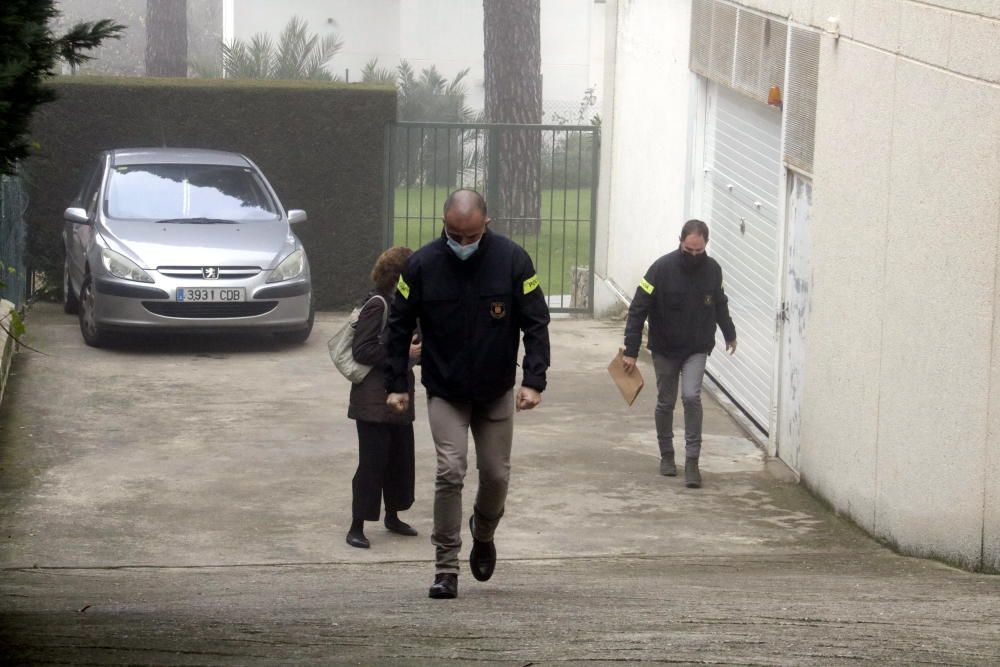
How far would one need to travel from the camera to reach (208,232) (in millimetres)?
14555

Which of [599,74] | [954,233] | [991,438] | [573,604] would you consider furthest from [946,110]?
[599,74]

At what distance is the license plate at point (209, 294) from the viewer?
13930 millimetres

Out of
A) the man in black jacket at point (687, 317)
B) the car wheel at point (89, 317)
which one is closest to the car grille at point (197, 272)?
the car wheel at point (89, 317)

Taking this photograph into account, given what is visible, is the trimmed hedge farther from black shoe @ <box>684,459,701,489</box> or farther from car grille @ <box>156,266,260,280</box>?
black shoe @ <box>684,459,701,489</box>

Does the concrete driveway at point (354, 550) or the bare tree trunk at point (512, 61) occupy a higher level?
the bare tree trunk at point (512, 61)

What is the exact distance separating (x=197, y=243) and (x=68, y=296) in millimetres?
2490

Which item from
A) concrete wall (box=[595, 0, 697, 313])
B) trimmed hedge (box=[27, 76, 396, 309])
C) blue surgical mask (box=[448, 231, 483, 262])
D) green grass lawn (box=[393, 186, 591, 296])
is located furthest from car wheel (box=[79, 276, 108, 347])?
blue surgical mask (box=[448, 231, 483, 262])

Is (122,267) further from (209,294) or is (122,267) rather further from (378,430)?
(378,430)

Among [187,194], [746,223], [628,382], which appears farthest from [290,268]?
[628,382]

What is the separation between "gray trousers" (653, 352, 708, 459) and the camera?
1026 cm

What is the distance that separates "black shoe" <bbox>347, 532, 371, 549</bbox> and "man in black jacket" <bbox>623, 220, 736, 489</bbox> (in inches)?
95.3

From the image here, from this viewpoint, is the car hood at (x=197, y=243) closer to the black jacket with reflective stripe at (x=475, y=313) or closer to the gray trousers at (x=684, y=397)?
the gray trousers at (x=684, y=397)

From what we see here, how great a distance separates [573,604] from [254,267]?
838 cm

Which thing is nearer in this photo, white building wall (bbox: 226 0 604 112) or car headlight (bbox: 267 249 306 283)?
Answer: car headlight (bbox: 267 249 306 283)
